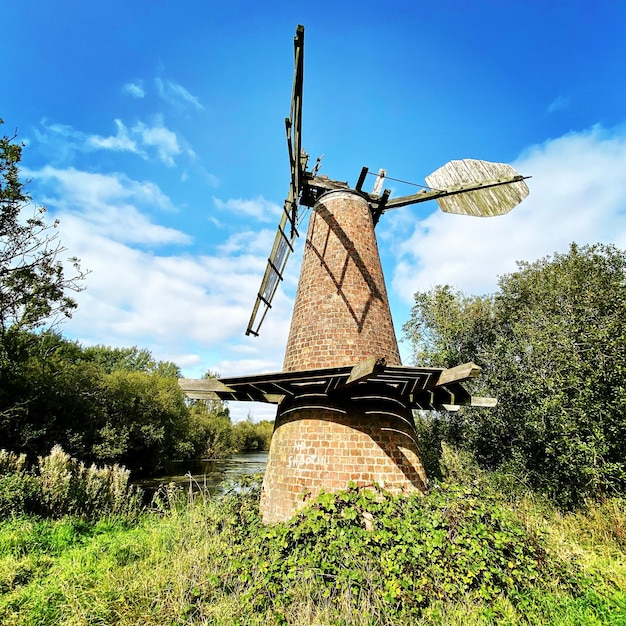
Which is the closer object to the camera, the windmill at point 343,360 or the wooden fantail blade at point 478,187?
the windmill at point 343,360

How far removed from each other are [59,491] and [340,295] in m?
7.21

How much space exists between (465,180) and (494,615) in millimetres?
7077

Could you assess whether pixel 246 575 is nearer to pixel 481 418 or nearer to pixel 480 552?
pixel 480 552

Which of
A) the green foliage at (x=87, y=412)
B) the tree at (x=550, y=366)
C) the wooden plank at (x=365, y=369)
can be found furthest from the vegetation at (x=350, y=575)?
the green foliage at (x=87, y=412)

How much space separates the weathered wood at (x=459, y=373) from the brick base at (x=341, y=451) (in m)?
0.95

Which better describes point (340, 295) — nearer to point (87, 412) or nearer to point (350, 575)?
point (350, 575)

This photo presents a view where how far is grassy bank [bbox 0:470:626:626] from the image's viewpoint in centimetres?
308

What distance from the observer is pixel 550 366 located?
359 inches

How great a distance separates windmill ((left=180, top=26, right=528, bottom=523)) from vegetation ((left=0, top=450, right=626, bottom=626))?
0.46 m

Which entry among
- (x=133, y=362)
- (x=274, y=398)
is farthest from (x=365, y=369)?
(x=133, y=362)

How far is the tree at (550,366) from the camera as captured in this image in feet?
23.5

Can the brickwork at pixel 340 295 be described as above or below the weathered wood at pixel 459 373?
above

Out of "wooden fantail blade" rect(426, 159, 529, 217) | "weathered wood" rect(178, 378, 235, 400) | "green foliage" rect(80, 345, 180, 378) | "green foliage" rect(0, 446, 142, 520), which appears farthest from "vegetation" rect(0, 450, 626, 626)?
"green foliage" rect(80, 345, 180, 378)

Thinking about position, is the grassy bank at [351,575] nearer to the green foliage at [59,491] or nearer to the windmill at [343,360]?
the windmill at [343,360]
